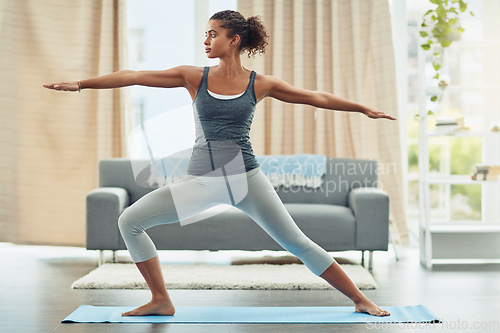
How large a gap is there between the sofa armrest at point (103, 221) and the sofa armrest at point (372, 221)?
154 centimetres

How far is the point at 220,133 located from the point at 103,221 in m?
1.72

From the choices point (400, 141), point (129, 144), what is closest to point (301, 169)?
point (400, 141)

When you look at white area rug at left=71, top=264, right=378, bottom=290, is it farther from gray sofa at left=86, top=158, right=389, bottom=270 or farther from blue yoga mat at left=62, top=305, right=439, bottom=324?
blue yoga mat at left=62, top=305, right=439, bottom=324

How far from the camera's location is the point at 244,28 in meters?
2.28

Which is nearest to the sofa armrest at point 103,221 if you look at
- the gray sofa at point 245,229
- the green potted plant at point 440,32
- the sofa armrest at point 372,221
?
the gray sofa at point 245,229

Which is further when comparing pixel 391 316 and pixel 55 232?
pixel 55 232

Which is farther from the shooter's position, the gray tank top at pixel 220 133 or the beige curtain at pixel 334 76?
the beige curtain at pixel 334 76

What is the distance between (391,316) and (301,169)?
1831 mm

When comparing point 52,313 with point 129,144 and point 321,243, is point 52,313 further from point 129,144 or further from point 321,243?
point 129,144

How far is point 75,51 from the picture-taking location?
4.68 m

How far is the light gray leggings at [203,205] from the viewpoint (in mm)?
2211

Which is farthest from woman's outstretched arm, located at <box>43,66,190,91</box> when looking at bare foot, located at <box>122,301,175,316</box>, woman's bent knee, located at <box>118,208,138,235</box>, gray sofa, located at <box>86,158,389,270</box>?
gray sofa, located at <box>86,158,389,270</box>

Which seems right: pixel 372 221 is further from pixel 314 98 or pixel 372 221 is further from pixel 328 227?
pixel 314 98

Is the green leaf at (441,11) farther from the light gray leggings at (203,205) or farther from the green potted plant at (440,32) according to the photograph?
the light gray leggings at (203,205)
